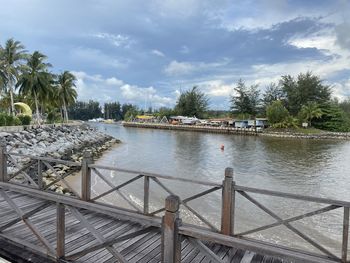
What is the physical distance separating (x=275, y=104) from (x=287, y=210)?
2209 inches

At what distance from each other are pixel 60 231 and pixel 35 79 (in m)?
39.8

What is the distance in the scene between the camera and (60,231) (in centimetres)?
361

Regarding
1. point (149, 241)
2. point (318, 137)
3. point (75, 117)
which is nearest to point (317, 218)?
point (149, 241)

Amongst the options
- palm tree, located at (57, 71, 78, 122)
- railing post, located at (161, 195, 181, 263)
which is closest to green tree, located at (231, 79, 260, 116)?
palm tree, located at (57, 71, 78, 122)

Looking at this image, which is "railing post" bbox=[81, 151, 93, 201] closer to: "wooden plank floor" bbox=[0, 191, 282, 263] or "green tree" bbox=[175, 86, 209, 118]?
"wooden plank floor" bbox=[0, 191, 282, 263]

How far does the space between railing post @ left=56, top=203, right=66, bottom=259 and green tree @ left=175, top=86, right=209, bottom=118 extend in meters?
90.0

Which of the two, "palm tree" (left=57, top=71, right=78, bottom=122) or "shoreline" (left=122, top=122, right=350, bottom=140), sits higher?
"palm tree" (left=57, top=71, right=78, bottom=122)

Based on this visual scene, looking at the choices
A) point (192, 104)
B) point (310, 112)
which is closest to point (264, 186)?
point (310, 112)

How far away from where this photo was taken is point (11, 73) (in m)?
35.9

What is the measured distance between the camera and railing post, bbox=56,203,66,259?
3.52 meters

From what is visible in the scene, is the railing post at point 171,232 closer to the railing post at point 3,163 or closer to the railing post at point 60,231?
the railing post at point 60,231

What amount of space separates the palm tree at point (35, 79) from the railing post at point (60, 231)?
37.8 meters

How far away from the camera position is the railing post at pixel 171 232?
2.55 m

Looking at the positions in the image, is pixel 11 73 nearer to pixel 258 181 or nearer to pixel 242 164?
pixel 242 164
